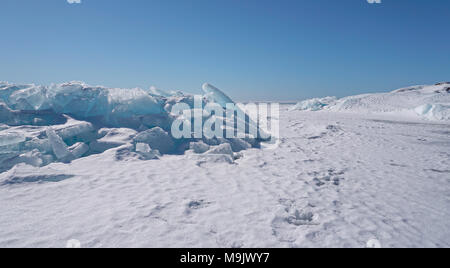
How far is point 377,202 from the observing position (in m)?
3.52

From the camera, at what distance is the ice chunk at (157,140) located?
6.51 m

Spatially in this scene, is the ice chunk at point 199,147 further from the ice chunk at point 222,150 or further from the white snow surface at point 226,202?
the white snow surface at point 226,202

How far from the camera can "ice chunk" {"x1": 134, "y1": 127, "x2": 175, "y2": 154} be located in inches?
256

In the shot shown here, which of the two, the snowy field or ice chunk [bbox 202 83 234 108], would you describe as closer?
the snowy field

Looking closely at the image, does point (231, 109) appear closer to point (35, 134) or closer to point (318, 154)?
point (318, 154)

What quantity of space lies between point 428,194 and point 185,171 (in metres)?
4.54

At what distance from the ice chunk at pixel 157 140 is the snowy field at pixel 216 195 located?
91 millimetres

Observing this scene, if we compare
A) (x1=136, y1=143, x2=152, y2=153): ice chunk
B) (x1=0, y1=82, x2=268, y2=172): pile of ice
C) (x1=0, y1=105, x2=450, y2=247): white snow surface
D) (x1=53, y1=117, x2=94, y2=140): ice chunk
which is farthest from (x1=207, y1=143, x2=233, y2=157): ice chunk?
(x1=53, y1=117, x2=94, y2=140): ice chunk

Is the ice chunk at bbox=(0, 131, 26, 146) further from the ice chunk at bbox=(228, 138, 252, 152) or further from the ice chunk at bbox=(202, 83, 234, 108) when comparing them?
the ice chunk at bbox=(202, 83, 234, 108)

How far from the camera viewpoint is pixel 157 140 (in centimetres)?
664

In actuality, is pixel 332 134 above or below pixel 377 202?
above

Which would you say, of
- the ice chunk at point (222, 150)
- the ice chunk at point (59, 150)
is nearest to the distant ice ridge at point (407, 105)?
the ice chunk at point (222, 150)
